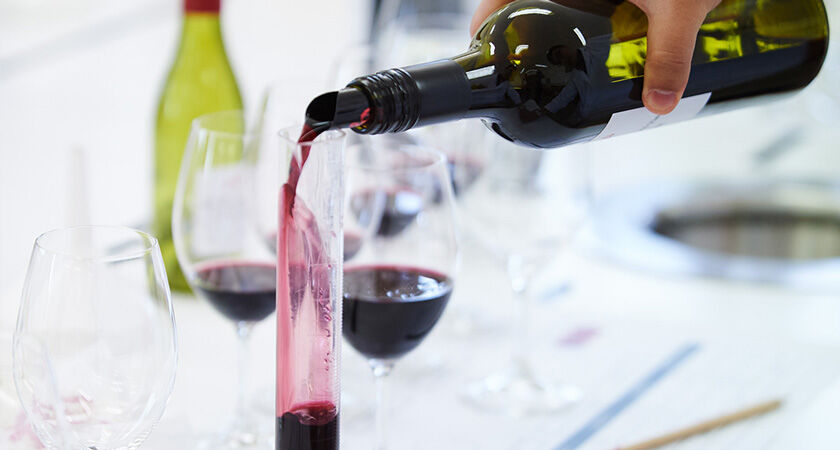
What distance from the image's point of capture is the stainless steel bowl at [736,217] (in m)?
1.55

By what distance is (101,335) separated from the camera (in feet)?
2.20

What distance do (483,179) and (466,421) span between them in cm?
28

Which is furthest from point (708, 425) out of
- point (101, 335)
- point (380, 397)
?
point (101, 335)

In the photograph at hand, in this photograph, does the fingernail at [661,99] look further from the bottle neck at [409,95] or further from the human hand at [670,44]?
the bottle neck at [409,95]

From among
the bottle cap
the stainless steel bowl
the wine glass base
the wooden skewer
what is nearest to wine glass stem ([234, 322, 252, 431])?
the wine glass base

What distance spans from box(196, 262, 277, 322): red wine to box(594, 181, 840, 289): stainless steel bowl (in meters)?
0.66

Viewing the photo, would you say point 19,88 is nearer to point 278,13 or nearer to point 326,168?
point 278,13

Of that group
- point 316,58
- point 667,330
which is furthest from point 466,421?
point 316,58

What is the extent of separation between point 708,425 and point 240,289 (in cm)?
45

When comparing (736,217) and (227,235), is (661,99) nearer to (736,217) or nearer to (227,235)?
(227,235)

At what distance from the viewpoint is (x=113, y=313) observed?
671 millimetres

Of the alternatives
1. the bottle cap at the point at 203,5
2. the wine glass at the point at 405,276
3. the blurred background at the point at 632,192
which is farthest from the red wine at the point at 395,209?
the bottle cap at the point at 203,5

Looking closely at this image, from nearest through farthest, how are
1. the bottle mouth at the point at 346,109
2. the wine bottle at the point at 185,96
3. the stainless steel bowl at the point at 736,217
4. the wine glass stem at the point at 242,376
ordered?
the bottle mouth at the point at 346,109, the wine glass stem at the point at 242,376, the wine bottle at the point at 185,96, the stainless steel bowl at the point at 736,217

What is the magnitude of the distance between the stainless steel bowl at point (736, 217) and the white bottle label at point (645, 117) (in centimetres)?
63
